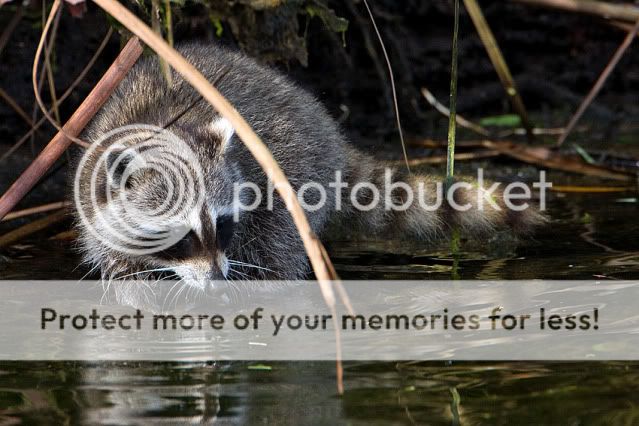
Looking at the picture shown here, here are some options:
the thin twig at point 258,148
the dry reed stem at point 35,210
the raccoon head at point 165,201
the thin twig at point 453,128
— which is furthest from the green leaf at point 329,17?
the thin twig at point 258,148

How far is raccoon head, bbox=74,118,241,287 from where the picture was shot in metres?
3.99

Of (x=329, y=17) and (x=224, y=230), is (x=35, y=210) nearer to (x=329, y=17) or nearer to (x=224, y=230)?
(x=224, y=230)

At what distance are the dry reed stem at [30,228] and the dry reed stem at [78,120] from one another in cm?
96

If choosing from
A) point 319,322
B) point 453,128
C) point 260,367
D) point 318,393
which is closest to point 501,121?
point 453,128

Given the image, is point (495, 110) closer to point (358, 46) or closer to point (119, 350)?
point (358, 46)

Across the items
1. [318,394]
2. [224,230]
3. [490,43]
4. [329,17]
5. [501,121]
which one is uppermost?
[501,121]

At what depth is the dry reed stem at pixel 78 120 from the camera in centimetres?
376

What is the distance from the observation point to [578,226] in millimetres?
5215

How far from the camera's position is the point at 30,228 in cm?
488

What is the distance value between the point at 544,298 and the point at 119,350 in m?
1.63

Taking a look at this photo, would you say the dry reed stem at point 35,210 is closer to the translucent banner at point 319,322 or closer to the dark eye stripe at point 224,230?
the translucent banner at point 319,322

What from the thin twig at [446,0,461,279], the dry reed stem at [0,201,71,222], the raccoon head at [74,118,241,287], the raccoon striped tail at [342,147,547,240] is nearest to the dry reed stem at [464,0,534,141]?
the raccoon striped tail at [342,147,547,240]

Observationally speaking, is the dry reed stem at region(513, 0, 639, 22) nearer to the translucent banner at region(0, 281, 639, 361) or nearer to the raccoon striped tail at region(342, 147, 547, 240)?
the raccoon striped tail at region(342, 147, 547, 240)
